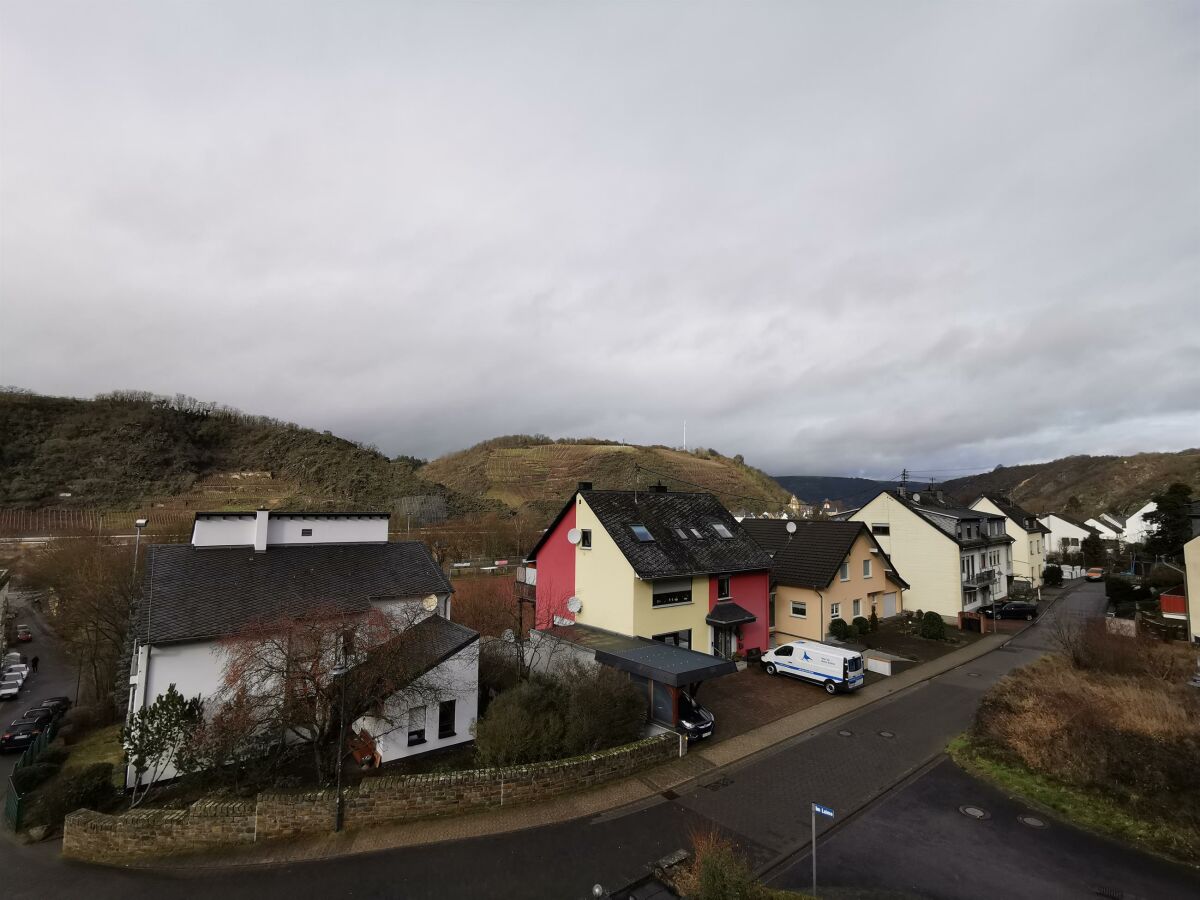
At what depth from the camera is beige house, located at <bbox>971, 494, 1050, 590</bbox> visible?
48.8m

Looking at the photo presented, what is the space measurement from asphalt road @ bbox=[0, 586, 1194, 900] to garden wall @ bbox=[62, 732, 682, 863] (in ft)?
1.82

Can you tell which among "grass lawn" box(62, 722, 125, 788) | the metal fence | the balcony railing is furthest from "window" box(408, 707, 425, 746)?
the balcony railing

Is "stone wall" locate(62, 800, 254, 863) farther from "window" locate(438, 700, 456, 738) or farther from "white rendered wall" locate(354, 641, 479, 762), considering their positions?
"window" locate(438, 700, 456, 738)

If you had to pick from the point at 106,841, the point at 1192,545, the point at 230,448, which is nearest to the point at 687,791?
the point at 106,841

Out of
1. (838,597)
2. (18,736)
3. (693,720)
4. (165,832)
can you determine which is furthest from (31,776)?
(838,597)

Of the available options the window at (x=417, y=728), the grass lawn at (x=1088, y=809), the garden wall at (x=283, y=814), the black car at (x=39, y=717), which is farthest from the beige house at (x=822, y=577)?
the black car at (x=39, y=717)

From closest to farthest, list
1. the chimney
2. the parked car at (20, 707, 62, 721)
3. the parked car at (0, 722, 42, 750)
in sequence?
the chimney → the parked car at (0, 722, 42, 750) → the parked car at (20, 707, 62, 721)

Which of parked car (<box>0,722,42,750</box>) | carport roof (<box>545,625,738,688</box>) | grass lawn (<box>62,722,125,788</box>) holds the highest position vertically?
carport roof (<box>545,625,738,688</box>)

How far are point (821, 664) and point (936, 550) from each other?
763 inches

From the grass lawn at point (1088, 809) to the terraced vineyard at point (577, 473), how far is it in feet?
295

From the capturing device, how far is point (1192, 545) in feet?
85.4

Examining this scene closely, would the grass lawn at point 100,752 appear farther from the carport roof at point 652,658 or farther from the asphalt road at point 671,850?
the carport roof at point 652,658

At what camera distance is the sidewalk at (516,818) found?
11.1m

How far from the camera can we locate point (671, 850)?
1073 cm
